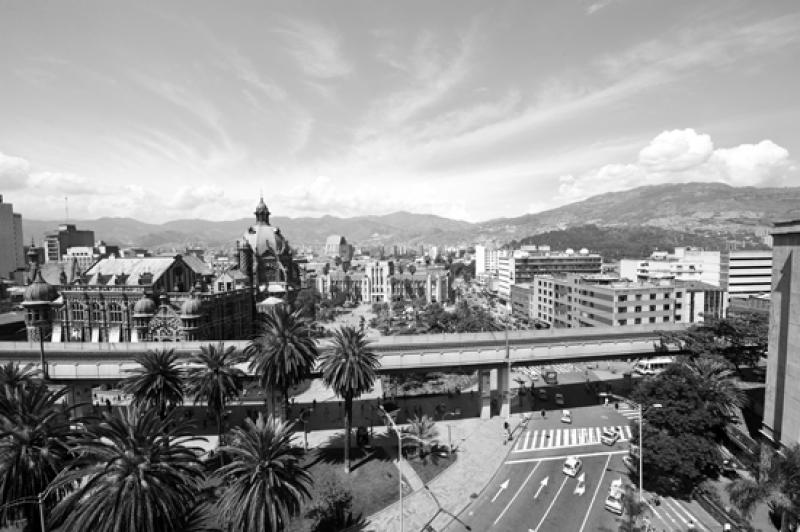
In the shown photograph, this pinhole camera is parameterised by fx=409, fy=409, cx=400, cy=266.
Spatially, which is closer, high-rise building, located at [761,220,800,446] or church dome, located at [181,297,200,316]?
high-rise building, located at [761,220,800,446]

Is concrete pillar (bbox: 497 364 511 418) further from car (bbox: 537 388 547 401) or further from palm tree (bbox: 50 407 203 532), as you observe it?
palm tree (bbox: 50 407 203 532)

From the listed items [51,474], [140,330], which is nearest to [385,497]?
[51,474]

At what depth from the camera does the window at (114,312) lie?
82.4 m

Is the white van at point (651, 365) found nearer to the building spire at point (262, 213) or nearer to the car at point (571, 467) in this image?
the car at point (571, 467)

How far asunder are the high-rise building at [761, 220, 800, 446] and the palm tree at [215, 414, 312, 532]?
5032 centimetres

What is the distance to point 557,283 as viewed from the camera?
12106 cm

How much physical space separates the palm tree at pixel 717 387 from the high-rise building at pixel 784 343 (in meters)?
3.48

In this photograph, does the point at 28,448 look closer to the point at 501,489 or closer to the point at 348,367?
the point at 348,367

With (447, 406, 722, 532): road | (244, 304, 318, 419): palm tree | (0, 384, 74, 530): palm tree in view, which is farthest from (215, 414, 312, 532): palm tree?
(447, 406, 722, 532): road

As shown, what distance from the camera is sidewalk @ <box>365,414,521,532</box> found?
38438 mm

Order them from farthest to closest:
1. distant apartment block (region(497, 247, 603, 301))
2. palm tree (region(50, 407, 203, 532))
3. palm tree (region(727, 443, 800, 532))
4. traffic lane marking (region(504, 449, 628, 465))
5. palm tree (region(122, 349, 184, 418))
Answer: distant apartment block (region(497, 247, 603, 301)) → traffic lane marking (region(504, 449, 628, 465)) → palm tree (region(122, 349, 184, 418)) → palm tree (region(727, 443, 800, 532)) → palm tree (region(50, 407, 203, 532))

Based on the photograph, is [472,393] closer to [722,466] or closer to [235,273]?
[722,466]

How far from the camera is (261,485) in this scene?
25.9m

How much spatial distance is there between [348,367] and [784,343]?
4774cm
